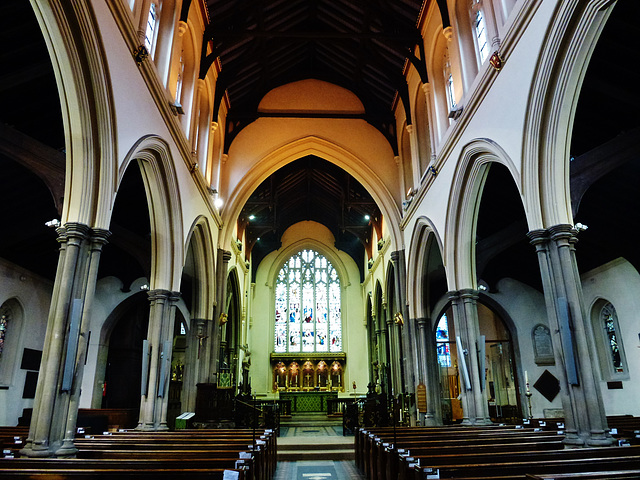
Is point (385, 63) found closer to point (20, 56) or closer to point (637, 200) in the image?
point (637, 200)

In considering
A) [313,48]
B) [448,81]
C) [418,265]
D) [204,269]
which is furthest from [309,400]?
[448,81]

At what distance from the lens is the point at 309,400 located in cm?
1950

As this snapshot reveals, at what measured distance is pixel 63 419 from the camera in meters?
5.43

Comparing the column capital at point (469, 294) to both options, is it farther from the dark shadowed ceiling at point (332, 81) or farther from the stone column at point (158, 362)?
the stone column at point (158, 362)

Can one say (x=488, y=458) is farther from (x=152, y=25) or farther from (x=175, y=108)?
(x=152, y=25)

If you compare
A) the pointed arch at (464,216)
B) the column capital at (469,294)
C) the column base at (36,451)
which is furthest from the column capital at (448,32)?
the column base at (36,451)

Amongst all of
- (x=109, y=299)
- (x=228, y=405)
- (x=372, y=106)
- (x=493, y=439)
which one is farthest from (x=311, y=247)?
(x=493, y=439)

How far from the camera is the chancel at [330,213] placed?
5.62m

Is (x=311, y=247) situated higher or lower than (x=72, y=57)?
higher

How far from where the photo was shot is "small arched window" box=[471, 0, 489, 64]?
8719mm

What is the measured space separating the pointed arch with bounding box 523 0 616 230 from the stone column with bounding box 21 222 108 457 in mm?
5583

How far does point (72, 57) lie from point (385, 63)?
9.37m

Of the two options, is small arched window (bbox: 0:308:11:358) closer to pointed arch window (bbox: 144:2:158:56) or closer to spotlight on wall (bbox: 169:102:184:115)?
spotlight on wall (bbox: 169:102:184:115)

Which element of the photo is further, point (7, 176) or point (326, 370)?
point (326, 370)
